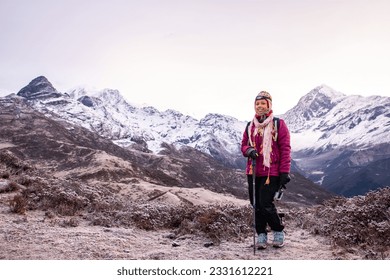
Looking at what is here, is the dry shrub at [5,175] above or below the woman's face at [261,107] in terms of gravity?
below

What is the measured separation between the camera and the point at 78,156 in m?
92.2

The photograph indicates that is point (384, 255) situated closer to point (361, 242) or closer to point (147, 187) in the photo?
point (361, 242)

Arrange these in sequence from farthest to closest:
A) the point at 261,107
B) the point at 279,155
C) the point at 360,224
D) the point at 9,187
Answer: the point at 9,187 < the point at 360,224 < the point at 261,107 < the point at 279,155

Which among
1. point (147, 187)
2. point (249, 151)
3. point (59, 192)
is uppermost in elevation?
point (249, 151)

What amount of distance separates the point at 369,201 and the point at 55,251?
7.48 meters

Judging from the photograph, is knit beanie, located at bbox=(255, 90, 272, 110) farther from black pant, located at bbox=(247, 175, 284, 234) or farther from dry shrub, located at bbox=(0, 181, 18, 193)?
dry shrub, located at bbox=(0, 181, 18, 193)

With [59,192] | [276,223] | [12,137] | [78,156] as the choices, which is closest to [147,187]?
[78,156]

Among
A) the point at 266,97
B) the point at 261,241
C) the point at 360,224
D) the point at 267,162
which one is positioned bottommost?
the point at 261,241

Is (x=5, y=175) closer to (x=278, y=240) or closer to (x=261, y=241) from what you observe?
(x=261, y=241)

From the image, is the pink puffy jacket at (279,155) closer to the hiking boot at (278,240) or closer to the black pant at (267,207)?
the black pant at (267,207)

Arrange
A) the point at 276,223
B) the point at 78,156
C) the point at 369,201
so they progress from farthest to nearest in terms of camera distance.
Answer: the point at 78,156 < the point at 369,201 < the point at 276,223

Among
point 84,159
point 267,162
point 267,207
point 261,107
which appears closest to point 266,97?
point 261,107

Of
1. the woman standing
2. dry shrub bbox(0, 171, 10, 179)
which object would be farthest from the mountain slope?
the woman standing

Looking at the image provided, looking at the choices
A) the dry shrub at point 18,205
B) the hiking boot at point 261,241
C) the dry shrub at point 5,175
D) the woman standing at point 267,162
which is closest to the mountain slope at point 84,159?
the dry shrub at point 5,175
